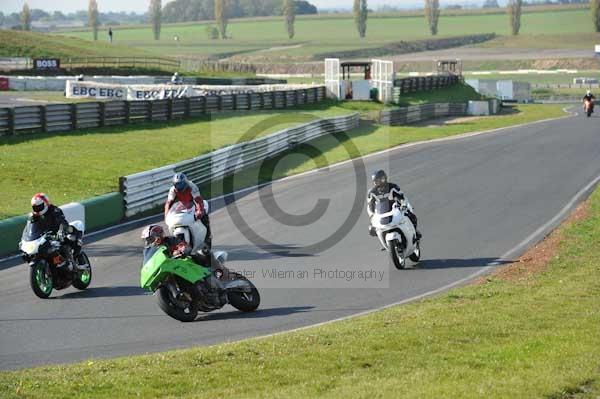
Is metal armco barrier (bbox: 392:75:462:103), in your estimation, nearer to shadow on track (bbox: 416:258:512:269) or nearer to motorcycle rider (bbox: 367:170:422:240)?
shadow on track (bbox: 416:258:512:269)

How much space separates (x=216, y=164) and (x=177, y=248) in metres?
17.6

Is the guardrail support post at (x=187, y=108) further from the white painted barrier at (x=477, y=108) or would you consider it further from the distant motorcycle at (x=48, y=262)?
the distant motorcycle at (x=48, y=262)

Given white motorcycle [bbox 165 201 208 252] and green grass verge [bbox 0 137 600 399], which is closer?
green grass verge [bbox 0 137 600 399]

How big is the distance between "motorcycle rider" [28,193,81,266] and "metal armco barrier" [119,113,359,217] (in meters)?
7.97

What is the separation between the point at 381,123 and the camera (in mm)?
52250

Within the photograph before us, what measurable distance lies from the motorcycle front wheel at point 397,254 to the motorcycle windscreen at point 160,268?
509 centimetres

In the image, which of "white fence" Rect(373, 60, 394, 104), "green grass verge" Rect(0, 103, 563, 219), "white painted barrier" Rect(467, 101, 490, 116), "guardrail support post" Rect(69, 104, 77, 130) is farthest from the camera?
"white painted barrier" Rect(467, 101, 490, 116)

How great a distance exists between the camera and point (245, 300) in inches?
564

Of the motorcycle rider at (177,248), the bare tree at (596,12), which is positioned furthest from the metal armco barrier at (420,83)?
the bare tree at (596,12)

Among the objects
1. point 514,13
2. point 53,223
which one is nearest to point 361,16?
point 514,13

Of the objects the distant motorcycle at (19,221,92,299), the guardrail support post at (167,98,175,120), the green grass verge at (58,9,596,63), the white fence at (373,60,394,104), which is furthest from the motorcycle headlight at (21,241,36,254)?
the green grass verge at (58,9,596,63)

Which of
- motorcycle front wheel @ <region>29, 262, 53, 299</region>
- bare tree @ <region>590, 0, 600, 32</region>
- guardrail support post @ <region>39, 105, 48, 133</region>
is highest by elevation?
bare tree @ <region>590, 0, 600, 32</region>

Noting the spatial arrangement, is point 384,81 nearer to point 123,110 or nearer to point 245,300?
point 123,110

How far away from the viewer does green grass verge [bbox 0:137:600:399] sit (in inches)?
356
